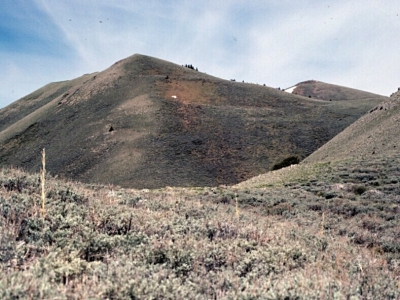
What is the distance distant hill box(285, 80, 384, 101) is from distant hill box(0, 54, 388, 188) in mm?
42338

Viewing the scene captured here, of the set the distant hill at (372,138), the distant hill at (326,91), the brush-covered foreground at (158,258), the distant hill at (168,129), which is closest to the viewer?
the brush-covered foreground at (158,258)

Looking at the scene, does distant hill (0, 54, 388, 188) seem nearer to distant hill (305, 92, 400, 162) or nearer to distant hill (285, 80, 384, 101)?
distant hill (305, 92, 400, 162)

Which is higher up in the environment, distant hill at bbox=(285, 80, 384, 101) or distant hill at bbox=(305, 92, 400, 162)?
distant hill at bbox=(285, 80, 384, 101)

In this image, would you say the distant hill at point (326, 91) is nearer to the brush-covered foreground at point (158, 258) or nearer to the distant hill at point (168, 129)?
the distant hill at point (168, 129)

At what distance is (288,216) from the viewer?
38.9 ft

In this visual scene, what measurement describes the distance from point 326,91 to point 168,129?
91935mm

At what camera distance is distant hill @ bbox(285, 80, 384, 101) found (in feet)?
395

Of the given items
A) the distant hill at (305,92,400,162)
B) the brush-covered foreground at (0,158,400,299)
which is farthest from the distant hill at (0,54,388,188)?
the brush-covered foreground at (0,158,400,299)

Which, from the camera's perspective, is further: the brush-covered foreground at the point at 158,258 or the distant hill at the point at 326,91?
the distant hill at the point at 326,91

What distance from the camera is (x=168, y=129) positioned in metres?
56.1

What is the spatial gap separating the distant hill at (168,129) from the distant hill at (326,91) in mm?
42338

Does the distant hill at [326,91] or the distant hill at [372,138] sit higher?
the distant hill at [326,91]

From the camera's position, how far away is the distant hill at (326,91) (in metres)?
120

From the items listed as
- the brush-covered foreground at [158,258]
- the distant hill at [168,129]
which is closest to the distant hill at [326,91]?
the distant hill at [168,129]
